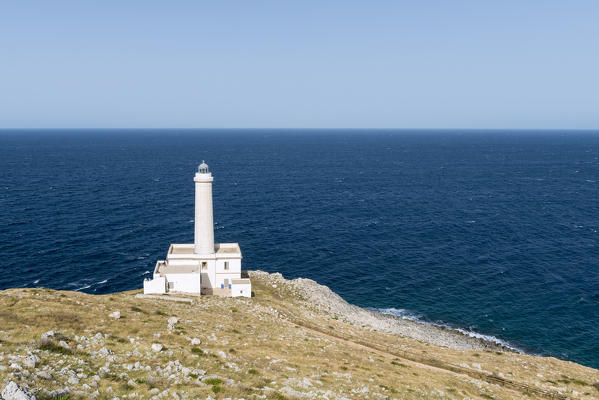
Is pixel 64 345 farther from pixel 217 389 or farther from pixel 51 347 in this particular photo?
pixel 217 389

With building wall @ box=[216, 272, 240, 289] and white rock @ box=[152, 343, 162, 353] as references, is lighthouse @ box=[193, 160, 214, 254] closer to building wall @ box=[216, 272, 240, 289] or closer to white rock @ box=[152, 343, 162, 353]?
building wall @ box=[216, 272, 240, 289]

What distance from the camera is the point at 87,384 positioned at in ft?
77.8

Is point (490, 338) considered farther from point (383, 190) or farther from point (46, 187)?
point (46, 187)

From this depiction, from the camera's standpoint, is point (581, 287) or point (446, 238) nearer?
point (581, 287)

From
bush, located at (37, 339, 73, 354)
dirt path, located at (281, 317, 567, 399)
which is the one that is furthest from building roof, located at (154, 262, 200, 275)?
bush, located at (37, 339, 73, 354)

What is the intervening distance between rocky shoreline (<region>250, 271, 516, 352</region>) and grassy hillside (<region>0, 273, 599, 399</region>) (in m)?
6.03

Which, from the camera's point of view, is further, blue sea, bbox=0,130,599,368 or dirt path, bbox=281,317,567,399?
blue sea, bbox=0,130,599,368

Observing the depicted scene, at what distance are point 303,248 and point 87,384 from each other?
7622 cm

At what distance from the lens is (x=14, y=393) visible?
1964 cm

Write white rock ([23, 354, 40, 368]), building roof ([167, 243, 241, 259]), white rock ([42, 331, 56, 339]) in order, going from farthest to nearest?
building roof ([167, 243, 241, 259]) < white rock ([42, 331, 56, 339]) < white rock ([23, 354, 40, 368])

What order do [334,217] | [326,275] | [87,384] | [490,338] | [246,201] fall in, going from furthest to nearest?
[246,201] → [334,217] → [326,275] → [490,338] → [87,384]

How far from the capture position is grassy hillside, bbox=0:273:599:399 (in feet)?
83.3

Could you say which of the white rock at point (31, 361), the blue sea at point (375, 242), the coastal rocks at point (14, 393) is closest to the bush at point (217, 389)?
the coastal rocks at point (14, 393)

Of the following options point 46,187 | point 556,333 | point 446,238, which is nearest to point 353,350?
point 556,333
